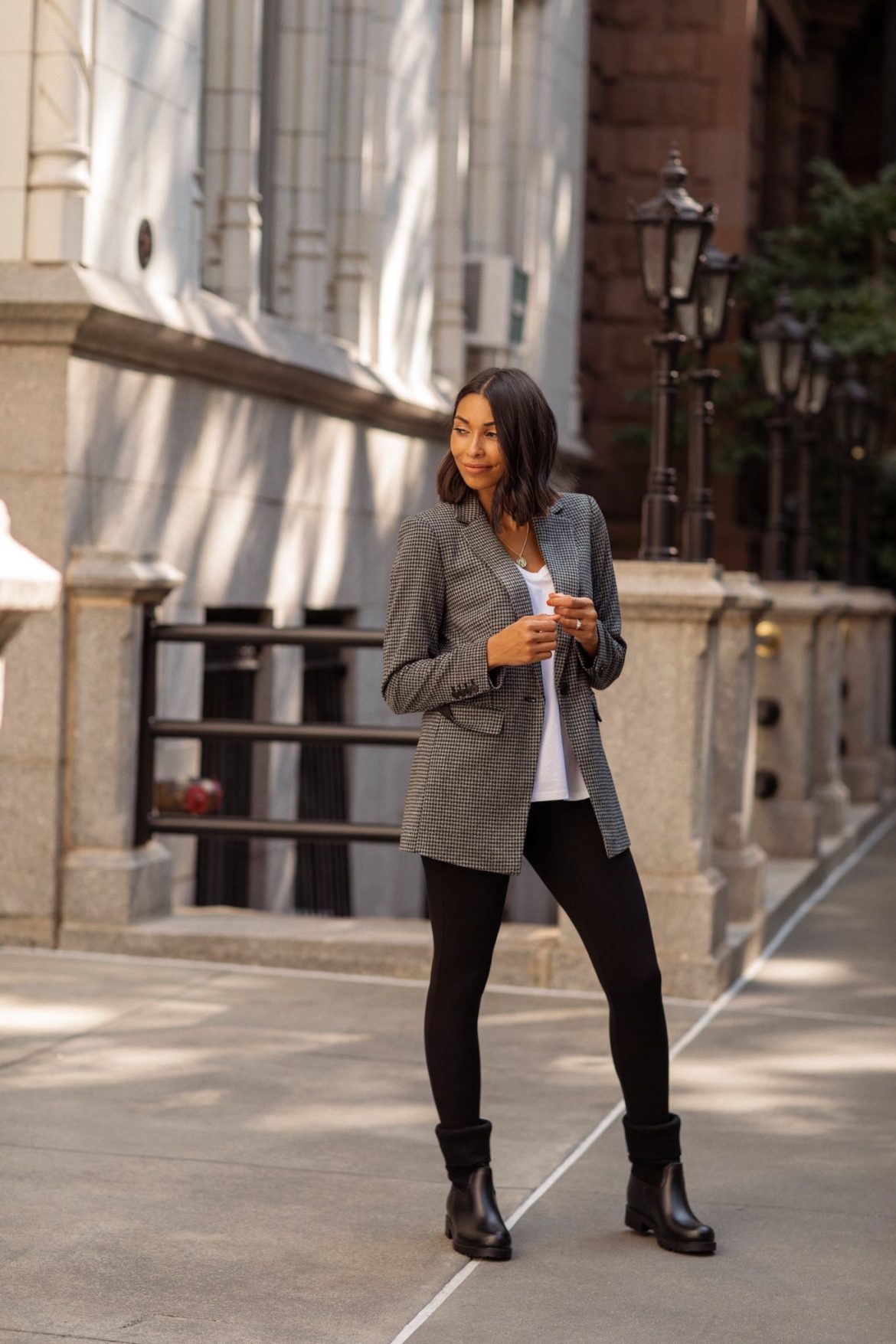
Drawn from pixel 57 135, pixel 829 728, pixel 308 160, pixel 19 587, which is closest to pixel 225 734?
pixel 57 135

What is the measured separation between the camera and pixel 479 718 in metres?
4.76

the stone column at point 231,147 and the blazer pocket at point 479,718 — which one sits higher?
the stone column at point 231,147

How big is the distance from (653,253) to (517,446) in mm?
4953

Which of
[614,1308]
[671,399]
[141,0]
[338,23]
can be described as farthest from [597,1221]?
[338,23]

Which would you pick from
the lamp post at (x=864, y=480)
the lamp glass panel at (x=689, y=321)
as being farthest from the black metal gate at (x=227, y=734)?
the lamp post at (x=864, y=480)

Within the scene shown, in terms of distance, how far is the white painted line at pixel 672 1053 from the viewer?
446 centimetres

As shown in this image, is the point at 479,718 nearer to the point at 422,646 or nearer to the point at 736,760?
the point at 422,646

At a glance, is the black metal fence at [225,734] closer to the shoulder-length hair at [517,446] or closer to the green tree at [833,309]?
the shoulder-length hair at [517,446]

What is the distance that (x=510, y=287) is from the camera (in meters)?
17.1

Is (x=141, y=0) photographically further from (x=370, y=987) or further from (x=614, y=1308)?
(x=614, y=1308)

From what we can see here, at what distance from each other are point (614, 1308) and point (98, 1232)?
1198 mm

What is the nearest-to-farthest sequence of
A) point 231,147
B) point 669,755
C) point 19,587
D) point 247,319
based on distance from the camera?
point 19,587 → point 669,755 → point 247,319 → point 231,147

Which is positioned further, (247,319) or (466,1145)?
(247,319)

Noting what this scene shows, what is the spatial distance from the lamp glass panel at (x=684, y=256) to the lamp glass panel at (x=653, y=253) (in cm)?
5
